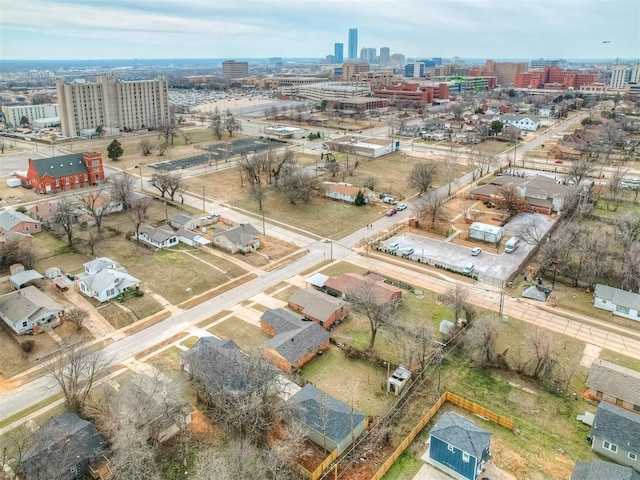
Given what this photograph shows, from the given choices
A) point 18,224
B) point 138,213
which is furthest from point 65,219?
point 138,213

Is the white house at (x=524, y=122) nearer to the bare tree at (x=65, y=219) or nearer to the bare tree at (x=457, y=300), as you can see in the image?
the bare tree at (x=457, y=300)

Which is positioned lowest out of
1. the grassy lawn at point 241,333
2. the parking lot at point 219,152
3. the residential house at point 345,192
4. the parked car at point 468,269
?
the grassy lawn at point 241,333

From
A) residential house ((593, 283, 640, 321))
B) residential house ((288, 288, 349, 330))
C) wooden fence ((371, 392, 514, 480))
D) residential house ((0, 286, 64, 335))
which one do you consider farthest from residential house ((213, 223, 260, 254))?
residential house ((593, 283, 640, 321))

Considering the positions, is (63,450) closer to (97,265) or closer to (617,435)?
(97,265)

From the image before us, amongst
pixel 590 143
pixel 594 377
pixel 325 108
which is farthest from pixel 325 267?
pixel 325 108

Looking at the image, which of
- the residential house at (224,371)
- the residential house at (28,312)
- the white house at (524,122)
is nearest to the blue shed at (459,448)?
the residential house at (224,371)

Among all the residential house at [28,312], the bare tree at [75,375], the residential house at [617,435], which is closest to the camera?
the residential house at [617,435]

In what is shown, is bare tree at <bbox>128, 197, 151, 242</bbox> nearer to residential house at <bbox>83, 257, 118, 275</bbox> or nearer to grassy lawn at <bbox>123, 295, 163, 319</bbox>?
residential house at <bbox>83, 257, 118, 275</bbox>
